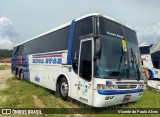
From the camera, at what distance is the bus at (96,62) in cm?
626

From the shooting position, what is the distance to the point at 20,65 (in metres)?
16.0

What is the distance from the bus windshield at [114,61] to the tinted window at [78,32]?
768 mm

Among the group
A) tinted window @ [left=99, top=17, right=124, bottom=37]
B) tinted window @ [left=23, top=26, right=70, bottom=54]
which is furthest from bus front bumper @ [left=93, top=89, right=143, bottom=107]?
tinted window @ [left=23, top=26, right=70, bottom=54]

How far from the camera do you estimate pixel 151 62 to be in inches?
717

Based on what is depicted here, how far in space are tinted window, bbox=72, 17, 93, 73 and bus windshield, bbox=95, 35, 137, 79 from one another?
2.52ft

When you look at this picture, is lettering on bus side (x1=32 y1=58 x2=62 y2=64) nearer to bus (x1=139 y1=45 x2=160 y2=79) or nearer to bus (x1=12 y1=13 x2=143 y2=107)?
bus (x1=12 y1=13 x2=143 y2=107)

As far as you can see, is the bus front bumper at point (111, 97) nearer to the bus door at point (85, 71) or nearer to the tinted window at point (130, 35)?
the bus door at point (85, 71)

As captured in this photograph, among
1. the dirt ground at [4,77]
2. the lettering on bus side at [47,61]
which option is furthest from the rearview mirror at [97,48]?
the dirt ground at [4,77]

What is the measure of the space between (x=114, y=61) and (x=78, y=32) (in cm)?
194

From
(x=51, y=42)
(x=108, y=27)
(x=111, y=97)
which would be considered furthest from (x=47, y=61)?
(x=111, y=97)

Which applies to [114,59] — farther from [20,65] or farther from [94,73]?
[20,65]

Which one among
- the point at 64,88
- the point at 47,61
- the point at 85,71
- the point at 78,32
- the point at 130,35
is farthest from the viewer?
the point at 47,61

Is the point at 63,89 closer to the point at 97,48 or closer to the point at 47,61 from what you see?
the point at 47,61

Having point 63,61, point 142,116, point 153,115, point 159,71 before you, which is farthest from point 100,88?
point 159,71
